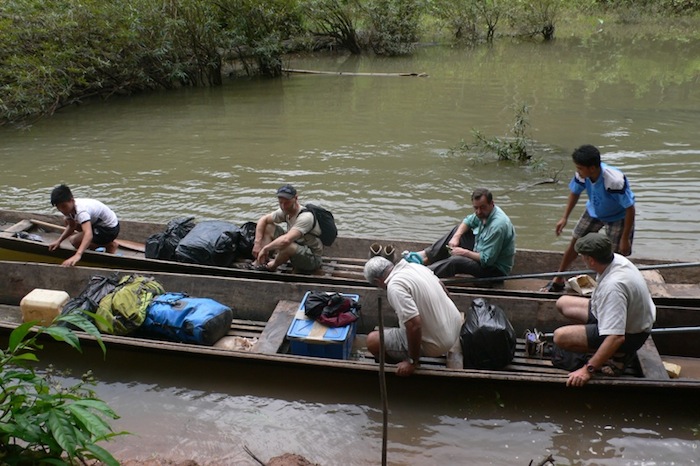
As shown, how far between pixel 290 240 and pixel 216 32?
47.3 feet

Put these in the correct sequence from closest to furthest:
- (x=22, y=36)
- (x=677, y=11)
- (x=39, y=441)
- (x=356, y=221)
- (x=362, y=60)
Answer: (x=39, y=441), (x=356, y=221), (x=22, y=36), (x=362, y=60), (x=677, y=11)

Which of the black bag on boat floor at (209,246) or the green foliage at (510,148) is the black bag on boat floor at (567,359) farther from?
the green foliage at (510,148)

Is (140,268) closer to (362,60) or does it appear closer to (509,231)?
(509,231)

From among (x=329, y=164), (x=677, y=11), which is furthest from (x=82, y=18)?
(x=677, y=11)

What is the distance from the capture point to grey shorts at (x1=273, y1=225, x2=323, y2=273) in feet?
21.7

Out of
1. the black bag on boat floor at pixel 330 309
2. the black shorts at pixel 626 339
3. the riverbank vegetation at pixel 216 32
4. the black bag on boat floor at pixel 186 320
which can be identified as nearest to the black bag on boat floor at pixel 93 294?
the black bag on boat floor at pixel 186 320

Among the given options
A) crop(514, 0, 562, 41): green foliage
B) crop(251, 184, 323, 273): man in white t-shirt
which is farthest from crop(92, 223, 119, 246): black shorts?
crop(514, 0, 562, 41): green foliage

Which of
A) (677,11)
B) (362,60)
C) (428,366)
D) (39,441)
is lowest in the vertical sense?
(428,366)

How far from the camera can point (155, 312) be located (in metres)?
5.68

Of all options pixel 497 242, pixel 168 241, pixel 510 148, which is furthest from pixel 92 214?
pixel 510 148

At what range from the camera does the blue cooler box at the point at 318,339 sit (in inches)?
208

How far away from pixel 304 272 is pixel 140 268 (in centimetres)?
195

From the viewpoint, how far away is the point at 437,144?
12758 mm

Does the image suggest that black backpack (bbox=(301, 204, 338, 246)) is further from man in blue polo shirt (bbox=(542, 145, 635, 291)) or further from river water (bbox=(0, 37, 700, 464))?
man in blue polo shirt (bbox=(542, 145, 635, 291))
